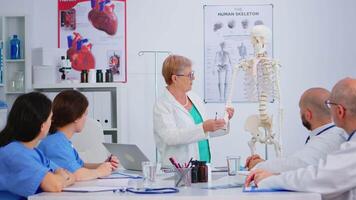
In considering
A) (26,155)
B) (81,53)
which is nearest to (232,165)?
(26,155)

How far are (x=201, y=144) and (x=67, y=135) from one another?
105cm

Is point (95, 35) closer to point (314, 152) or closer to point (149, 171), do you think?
point (149, 171)

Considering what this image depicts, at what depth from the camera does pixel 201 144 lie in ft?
11.9

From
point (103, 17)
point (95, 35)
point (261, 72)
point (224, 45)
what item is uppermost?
point (103, 17)

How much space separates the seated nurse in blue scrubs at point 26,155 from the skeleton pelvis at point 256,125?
4.51 ft

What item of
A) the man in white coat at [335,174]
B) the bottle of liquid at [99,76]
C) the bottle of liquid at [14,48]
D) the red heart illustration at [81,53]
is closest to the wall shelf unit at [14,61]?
the bottle of liquid at [14,48]

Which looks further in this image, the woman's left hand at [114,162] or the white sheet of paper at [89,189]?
the woman's left hand at [114,162]

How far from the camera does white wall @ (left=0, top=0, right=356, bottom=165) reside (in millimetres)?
5559

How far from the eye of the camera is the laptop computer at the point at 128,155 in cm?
300

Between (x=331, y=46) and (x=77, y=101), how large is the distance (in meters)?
3.42

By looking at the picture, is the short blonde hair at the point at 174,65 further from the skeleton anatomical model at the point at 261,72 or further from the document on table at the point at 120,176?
the document on table at the point at 120,176

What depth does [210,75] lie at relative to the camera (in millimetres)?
5570

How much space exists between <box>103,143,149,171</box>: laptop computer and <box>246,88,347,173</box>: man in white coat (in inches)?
29.6

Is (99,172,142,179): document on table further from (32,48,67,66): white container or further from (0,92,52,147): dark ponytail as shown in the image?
(32,48,67,66): white container
